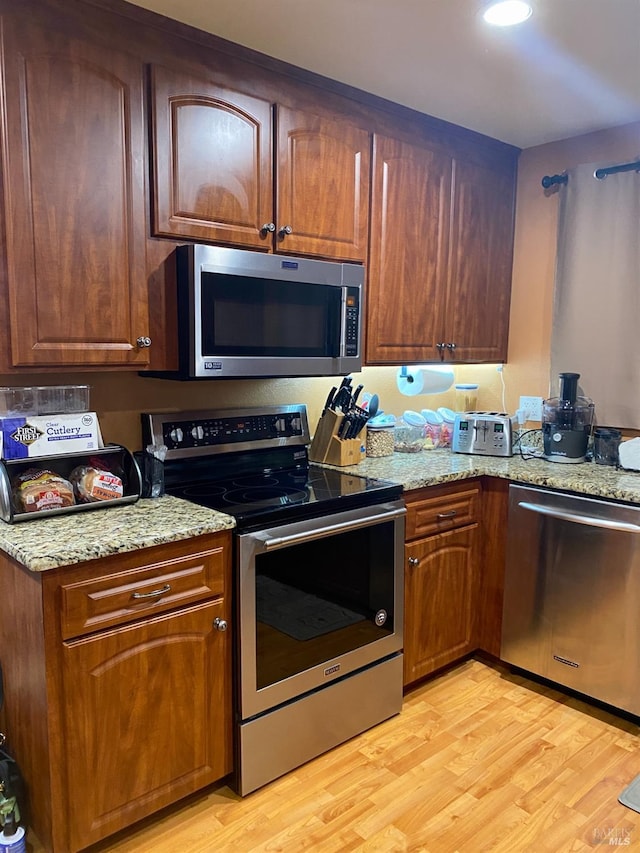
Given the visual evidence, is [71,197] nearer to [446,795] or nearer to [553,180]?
[446,795]

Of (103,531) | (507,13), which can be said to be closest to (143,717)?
(103,531)

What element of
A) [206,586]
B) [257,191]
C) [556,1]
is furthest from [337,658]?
[556,1]

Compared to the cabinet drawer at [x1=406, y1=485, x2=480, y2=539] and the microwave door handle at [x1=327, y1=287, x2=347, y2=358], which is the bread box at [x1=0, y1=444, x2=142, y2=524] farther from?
the cabinet drawer at [x1=406, y1=485, x2=480, y2=539]

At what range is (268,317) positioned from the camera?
6.97 feet

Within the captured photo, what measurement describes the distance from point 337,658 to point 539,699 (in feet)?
3.03

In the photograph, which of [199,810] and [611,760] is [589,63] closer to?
[611,760]

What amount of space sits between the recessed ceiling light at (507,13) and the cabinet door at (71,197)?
103cm

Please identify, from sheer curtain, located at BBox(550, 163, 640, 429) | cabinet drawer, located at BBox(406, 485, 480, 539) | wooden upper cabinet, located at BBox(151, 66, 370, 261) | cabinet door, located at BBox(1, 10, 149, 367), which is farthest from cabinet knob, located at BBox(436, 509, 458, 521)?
cabinet door, located at BBox(1, 10, 149, 367)

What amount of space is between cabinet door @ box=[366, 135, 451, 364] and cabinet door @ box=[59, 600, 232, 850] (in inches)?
52.5

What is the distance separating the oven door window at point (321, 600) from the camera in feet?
6.20

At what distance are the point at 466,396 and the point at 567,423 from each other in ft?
Answer: 2.06

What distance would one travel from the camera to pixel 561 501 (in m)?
2.35

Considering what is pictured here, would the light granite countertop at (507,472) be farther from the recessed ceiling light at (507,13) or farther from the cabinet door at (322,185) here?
the recessed ceiling light at (507,13)
